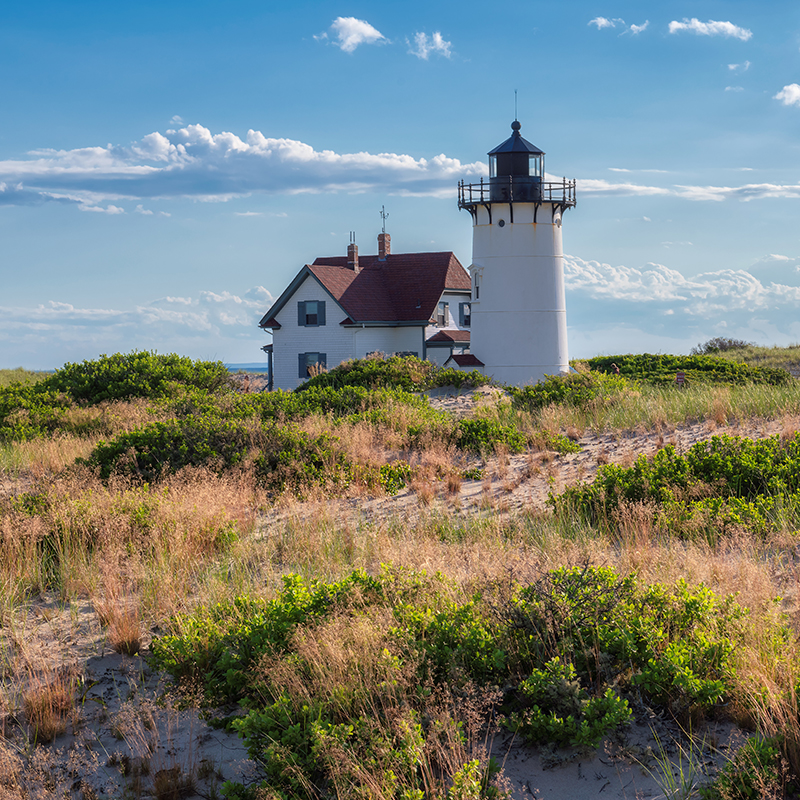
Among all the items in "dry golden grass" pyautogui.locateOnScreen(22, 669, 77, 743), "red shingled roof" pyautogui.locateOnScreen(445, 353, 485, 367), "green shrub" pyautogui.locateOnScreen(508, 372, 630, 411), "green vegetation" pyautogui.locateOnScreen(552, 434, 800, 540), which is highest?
"red shingled roof" pyautogui.locateOnScreen(445, 353, 485, 367)

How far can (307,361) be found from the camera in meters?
34.8

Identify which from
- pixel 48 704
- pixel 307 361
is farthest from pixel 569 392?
pixel 307 361

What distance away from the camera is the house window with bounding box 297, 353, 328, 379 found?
3444cm

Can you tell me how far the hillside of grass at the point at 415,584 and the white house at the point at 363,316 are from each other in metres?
20.3

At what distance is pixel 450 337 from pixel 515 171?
908cm

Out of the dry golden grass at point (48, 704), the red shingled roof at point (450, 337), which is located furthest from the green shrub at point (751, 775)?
the red shingled roof at point (450, 337)

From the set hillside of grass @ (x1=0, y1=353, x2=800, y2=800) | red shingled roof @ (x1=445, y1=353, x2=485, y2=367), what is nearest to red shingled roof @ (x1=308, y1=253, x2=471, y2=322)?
red shingled roof @ (x1=445, y1=353, x2=485, y2=367)

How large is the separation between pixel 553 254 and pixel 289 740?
2808 centimetres

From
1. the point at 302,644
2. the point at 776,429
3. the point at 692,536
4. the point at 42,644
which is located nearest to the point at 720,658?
the point at 302,644

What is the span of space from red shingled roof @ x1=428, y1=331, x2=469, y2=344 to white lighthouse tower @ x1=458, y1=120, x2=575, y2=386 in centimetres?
512

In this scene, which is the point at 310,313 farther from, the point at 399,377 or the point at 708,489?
the point at 708,489

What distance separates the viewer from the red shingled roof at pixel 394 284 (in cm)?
3434

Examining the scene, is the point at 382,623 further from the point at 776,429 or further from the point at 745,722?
the point at 776,429

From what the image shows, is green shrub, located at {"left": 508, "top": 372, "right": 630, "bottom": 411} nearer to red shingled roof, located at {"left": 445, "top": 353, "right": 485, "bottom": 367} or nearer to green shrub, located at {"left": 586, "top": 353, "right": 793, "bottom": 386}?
green shrub, located at {"left": 586, "top": 353, "right": 793, "bottom": 386}
